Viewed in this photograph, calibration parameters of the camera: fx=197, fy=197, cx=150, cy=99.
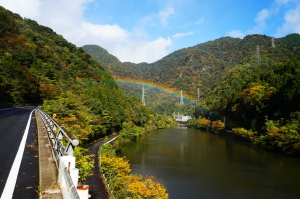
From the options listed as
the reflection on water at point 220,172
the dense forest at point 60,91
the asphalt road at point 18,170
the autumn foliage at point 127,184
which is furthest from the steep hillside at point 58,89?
the asphalt road at point 18,170

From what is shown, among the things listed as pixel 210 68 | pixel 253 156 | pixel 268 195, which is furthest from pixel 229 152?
pixel 210 68

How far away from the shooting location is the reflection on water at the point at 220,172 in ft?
Answer: 58.3

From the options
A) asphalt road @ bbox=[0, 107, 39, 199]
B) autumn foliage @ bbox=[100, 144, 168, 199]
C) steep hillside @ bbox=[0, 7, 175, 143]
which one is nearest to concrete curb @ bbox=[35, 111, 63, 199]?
asphalt road @ bbox=[0, 107, 39, 199]

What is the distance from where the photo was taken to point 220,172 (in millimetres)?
23078

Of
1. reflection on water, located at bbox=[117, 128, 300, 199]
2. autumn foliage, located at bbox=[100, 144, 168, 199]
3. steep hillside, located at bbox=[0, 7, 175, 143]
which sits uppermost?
steep hillside, located at bbox=[0, 7, 175, 143]

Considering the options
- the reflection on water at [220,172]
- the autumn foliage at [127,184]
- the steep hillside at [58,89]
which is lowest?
the reflection on water at [220,172]

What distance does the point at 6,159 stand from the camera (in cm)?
533

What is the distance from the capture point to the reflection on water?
17766 mm

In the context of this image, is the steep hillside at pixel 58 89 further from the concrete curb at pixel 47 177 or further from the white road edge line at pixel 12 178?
the concrete curb at pixel 47 177

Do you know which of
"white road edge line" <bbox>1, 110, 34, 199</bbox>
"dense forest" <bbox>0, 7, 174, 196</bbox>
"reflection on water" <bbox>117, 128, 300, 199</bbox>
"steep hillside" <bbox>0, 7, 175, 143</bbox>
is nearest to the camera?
"white road edge line" <bbox>1, 110, 34, 199</bbox>

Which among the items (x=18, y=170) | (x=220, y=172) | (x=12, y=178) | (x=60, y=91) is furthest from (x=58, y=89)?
(x=12, y=178)

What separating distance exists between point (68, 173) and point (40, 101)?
47520 millimetres

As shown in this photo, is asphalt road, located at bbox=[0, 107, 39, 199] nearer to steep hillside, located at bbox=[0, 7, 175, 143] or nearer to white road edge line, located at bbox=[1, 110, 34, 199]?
white road edge line, located at bbox=[1, 110, 34, 199]

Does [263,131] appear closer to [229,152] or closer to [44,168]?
[229,152]
